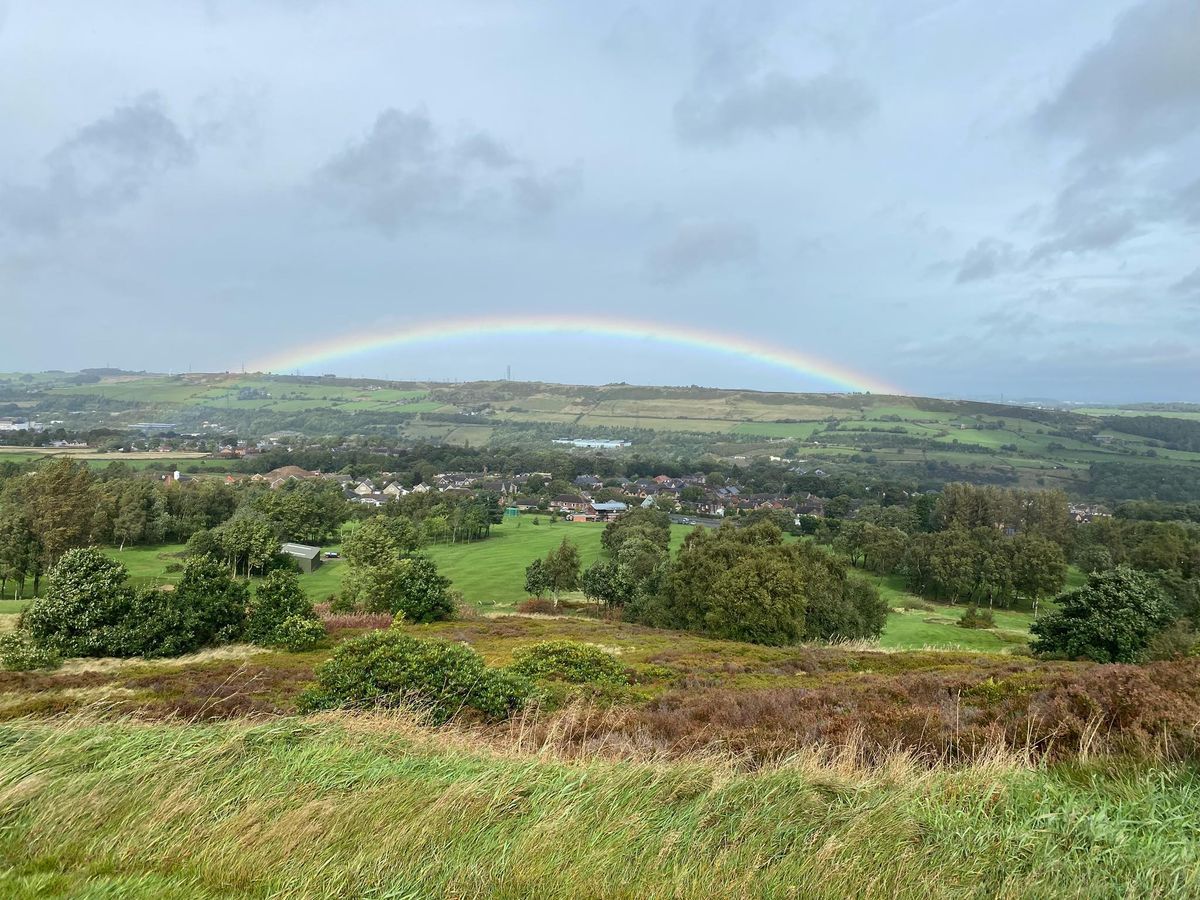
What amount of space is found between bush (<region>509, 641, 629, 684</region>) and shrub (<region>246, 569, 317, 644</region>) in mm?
12477

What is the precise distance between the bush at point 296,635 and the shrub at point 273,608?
300 mm

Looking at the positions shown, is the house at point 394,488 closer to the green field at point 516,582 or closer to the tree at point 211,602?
the green field at point 516,582

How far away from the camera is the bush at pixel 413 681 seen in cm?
1150

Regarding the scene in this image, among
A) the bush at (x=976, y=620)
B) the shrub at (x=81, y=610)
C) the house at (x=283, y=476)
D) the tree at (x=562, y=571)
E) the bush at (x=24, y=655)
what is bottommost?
the house at (x=283, y=476)

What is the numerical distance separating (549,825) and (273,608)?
2568cm

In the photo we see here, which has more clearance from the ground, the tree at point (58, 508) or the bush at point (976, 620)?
the tree at point (58, 508)

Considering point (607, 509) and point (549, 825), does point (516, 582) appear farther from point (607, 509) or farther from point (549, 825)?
point (607, 509)

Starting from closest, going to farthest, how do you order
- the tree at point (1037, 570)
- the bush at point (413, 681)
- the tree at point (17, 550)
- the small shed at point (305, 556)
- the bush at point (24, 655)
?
the bush at point (413, 681) → the bush at point (24, 655) → the tree at point (17, 550) → the tree at point (1037, 570) → the small shed at point (305, 556)

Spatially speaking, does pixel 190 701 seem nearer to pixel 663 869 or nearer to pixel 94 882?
pixel 94 882

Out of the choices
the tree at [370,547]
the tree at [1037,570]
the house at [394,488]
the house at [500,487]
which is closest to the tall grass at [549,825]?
the tree at [370,547]

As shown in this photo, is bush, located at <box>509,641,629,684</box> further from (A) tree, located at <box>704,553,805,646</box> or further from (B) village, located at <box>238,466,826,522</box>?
(B) village, located at <box>238,466,826,522</box>

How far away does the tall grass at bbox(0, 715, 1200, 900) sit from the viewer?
382 centimetres

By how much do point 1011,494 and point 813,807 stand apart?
108355 mm

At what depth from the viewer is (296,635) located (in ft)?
80.2
